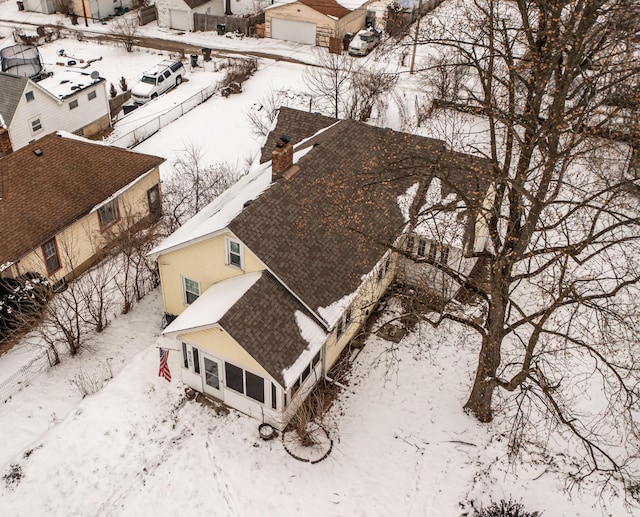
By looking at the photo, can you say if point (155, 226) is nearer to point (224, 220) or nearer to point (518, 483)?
point (224, 220)

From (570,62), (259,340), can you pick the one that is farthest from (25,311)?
(570,62)

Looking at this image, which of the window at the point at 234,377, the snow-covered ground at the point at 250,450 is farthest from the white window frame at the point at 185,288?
the window at the point at 234,377

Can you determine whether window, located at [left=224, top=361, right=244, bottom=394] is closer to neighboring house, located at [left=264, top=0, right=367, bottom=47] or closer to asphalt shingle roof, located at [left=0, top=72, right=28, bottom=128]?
asphalt shingle roof, located at [left=0, top=72, right=28, bottom=128]

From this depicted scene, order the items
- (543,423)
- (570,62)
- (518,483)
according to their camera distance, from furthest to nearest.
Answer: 1. (543,423)
2. (518,483)
3. (570,62)

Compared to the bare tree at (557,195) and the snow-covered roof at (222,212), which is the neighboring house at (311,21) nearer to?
the snow-covered roof at (222,212)

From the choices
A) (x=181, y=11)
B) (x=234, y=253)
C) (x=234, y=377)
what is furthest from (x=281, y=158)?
(x=181, y=11)

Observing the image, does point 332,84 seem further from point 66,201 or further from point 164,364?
point 164,364
